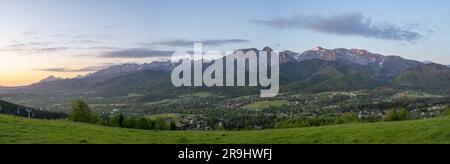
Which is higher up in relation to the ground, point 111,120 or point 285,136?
point 285,136

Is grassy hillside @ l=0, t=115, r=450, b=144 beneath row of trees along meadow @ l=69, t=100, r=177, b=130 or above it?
above

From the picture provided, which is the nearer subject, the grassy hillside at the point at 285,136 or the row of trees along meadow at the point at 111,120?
the grassy hillside at the point at 285,136

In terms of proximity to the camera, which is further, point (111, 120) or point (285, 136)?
point (111, 120)

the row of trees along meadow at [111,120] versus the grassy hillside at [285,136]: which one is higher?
the grassy hillside at [285,136]

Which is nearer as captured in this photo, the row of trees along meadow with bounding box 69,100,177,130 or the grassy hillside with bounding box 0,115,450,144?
the grassy hillside with bounding box 0,115,450,144
